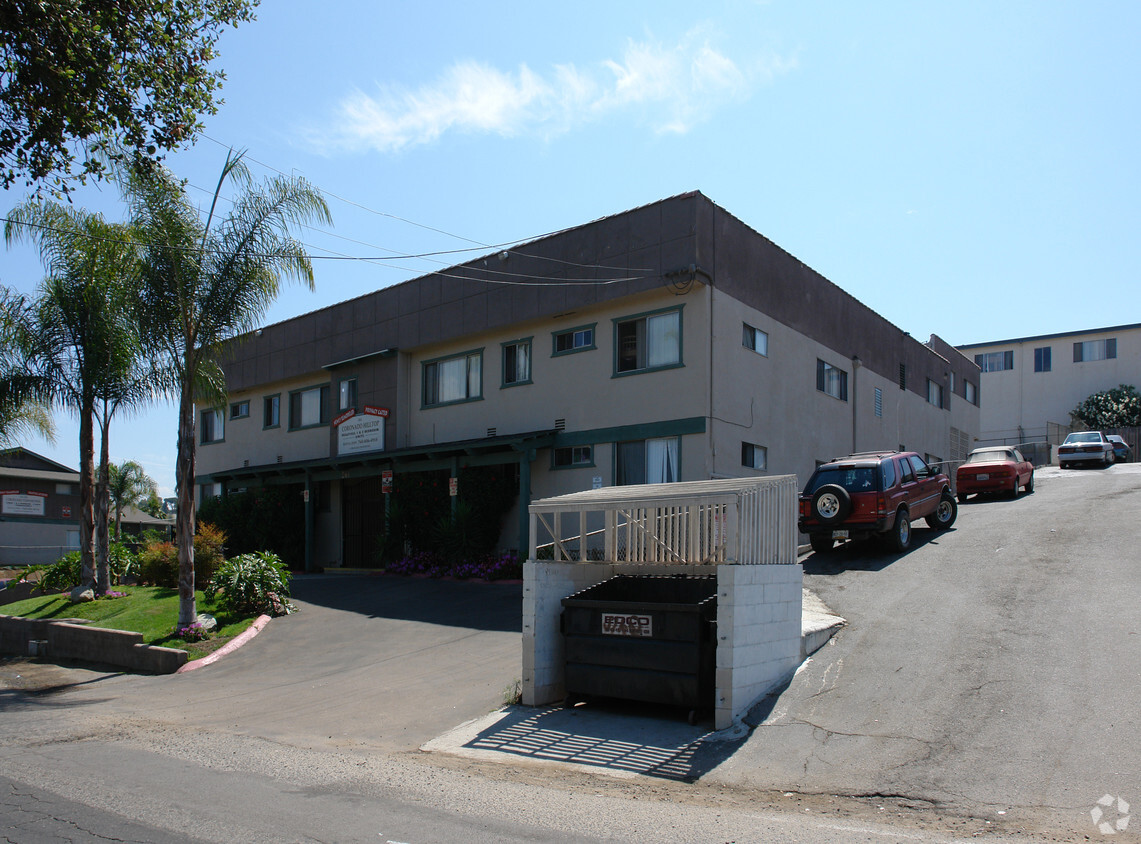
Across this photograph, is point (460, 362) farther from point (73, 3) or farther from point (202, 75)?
point (73, 3)

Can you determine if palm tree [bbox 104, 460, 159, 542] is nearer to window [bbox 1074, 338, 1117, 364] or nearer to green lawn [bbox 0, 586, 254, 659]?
green lawn [bbox 0, 586, 254, 659]

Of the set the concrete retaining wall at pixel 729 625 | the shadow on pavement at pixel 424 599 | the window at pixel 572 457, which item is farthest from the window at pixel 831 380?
the concrete retaining wall at pixel 729 625

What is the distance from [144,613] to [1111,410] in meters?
49.0

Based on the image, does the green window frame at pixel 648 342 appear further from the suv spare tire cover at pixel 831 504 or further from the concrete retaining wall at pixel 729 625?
the concrete retaining wall at pixel 729 625

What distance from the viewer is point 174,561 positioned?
66.8ft

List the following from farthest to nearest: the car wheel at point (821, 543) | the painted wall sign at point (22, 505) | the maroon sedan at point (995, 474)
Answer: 1. the painted wall sign at point (22, 505)
2. the maroon sedan at point (995, 474)
3. the car wheel at point (821, 543)

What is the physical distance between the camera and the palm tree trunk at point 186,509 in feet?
50.6

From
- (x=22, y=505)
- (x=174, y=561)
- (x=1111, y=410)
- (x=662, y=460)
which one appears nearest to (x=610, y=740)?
(x=662, y=460)

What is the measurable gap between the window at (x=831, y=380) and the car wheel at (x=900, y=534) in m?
6.88

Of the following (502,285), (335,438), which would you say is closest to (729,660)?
(502,285)

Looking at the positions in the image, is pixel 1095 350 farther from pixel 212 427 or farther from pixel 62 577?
pixel 62 577

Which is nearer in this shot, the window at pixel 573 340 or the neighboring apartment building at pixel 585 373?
the neighboring apartment building at pixel 585 373

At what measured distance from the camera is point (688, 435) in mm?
18594

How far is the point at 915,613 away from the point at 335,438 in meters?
19.5
